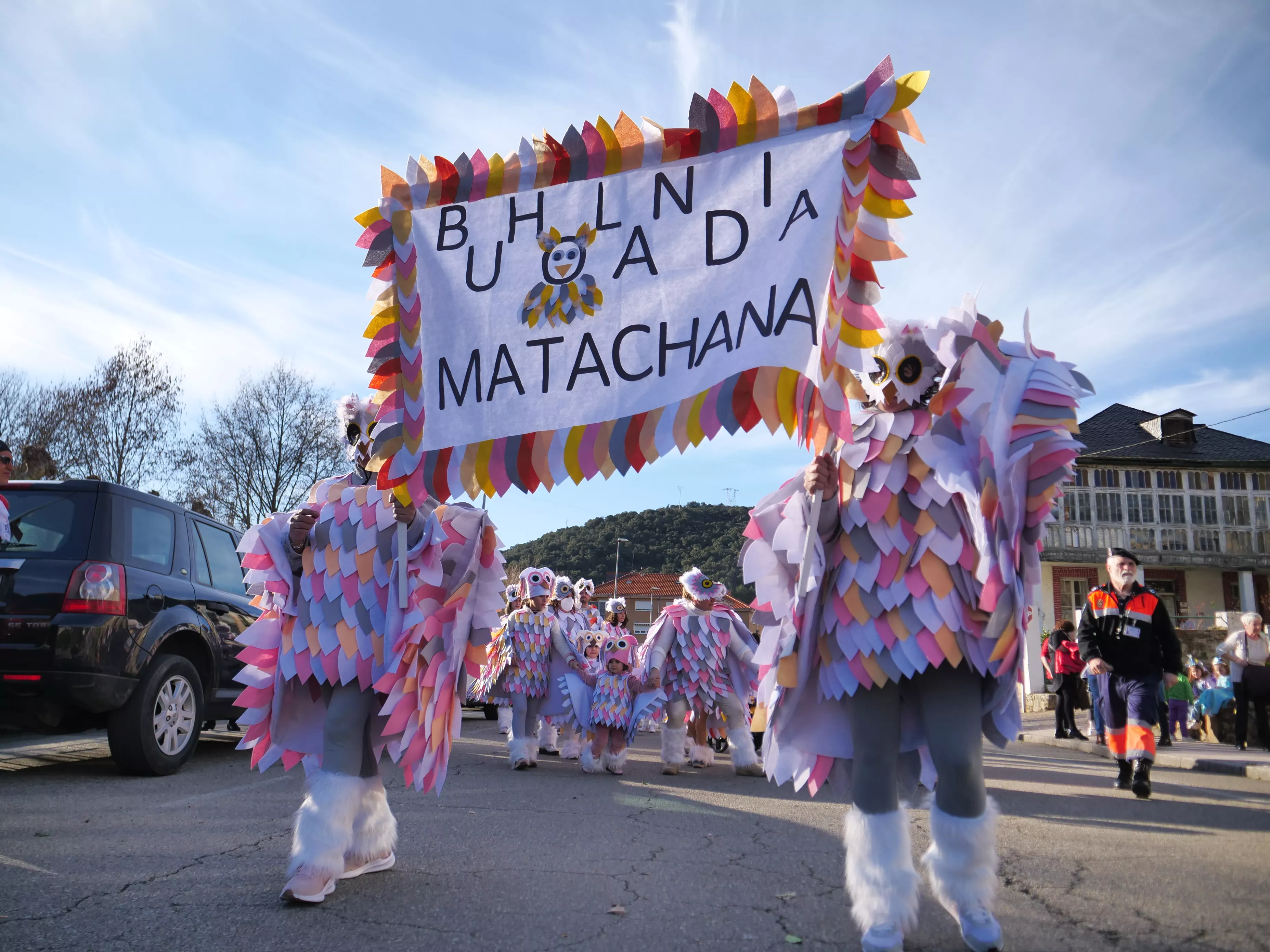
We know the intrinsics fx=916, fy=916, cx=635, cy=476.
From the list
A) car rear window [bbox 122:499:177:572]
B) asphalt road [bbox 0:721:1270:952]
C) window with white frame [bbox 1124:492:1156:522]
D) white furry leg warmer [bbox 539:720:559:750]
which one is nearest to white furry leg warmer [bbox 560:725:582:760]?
white furry leg warmer [bbox 539:720:559:750]

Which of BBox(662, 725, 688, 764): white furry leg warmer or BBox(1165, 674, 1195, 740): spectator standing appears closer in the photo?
BBox(662, 725, 688, 764): white furry leg warmer

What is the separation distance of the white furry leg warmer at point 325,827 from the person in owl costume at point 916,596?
1.54m

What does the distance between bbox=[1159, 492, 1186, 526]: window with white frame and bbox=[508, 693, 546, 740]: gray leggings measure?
3845 centimetres

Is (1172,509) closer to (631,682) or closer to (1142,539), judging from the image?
(1142,539)

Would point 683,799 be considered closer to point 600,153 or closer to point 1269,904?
point 1269,904

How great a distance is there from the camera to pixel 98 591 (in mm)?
5746

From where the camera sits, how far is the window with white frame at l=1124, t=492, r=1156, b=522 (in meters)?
39.0

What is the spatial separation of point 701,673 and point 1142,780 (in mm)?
3479

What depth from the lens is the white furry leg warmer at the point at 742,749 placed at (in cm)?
796

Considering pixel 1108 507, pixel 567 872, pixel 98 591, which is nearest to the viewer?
pixel 567 872

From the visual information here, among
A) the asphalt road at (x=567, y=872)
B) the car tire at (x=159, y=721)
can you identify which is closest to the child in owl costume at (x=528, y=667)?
the asphalt road at (x=567, y=872)

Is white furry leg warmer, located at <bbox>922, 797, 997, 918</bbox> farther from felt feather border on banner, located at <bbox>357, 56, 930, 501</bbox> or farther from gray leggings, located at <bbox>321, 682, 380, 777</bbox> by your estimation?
gray leggings, located at <bbox>321, 682, 380, 777</bbox>

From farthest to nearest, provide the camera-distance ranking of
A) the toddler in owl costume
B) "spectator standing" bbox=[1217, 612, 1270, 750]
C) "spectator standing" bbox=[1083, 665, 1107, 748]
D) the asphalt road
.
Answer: "spectator standing" bbox=[1217, 612, 1270, 750] < the toddler in owl costume < "spectator standing" bbox=[1083, 665, 1107, 748] < the asphalt road

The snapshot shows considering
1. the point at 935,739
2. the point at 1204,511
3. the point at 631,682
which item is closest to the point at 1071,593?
the point at 1204,511
